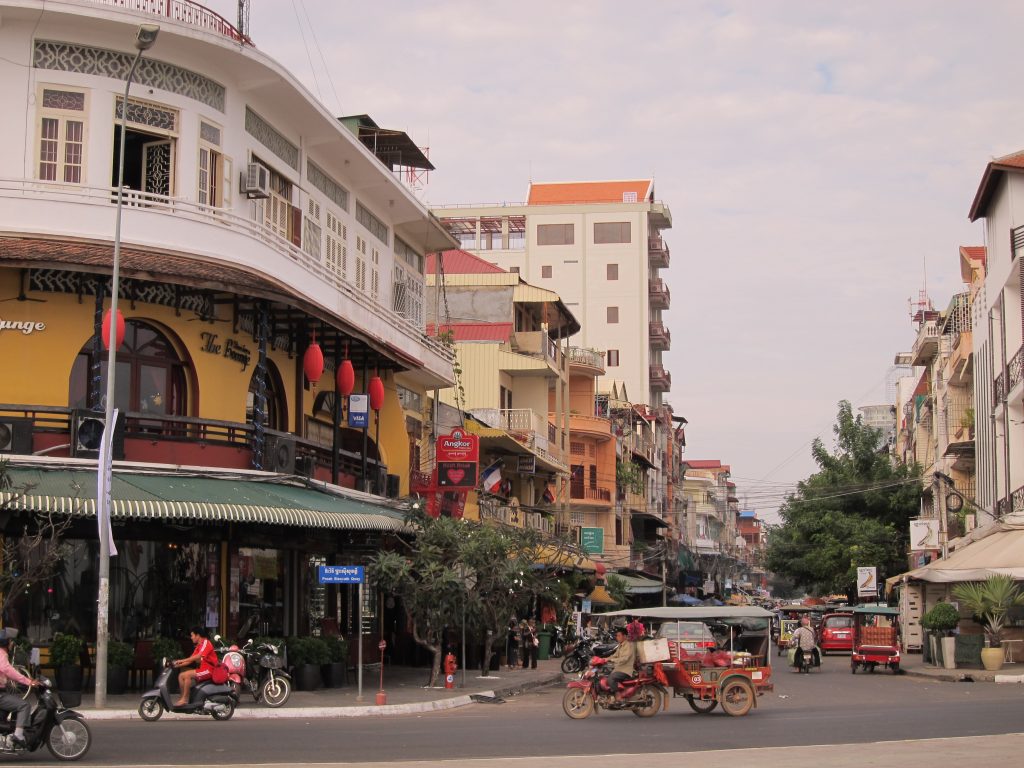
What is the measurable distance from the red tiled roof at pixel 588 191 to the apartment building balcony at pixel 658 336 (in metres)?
8.58

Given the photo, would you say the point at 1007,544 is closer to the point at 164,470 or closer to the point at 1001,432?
the point at 1001,432

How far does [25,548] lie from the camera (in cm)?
2261

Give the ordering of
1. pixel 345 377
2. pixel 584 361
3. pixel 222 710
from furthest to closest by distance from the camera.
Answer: pixel 584 361
pixel 345 377
pixel 222 710

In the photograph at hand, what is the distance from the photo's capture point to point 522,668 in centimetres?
4047

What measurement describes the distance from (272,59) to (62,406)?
28.3 feet

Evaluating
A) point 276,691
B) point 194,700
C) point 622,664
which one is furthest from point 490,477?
point 194,700

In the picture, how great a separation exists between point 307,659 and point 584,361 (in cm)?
4335

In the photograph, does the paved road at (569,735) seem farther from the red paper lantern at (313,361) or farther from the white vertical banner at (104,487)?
the red paper lantern at (313,361)

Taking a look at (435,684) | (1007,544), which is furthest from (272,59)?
(1007,544)

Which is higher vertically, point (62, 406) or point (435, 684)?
point (62, 406)

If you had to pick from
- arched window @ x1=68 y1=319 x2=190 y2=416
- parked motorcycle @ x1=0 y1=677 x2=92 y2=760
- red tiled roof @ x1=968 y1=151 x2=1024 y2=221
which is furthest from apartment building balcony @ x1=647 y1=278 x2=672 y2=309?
parked motorcycle @ x1=0 y1=677 x2=92 y2=760

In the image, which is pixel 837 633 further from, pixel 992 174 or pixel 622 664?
pixel 622 664

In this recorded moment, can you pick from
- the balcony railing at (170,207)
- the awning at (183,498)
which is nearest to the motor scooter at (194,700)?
the awning at (183,498)

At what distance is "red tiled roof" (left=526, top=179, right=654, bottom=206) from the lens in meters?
94.0
